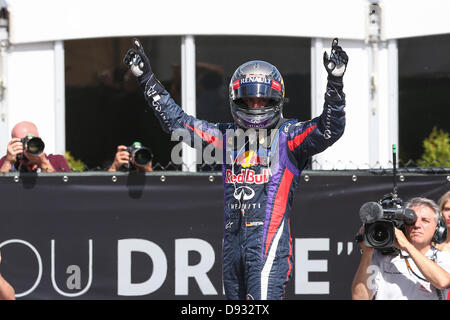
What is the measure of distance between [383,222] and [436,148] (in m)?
4.20

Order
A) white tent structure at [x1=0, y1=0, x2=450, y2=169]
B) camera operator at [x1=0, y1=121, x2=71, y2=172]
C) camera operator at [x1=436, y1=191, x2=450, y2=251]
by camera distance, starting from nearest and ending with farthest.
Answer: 1. camera operator at [x1=436, y1=191, x2=450, y2=251]
2. camera operator at [x1=0, y1=121, x2=71, y2=172]
3. white tent structure at [x1=0, y1=0, x2=450, y2=169]

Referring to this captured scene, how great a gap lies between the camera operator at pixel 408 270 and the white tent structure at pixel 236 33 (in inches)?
140

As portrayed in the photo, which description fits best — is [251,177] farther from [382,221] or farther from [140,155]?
[140,155]

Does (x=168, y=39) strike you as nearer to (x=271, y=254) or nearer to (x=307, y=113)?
(x=307, y=113)

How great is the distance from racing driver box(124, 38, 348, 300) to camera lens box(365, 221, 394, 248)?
1.52ft

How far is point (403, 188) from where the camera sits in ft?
19.4

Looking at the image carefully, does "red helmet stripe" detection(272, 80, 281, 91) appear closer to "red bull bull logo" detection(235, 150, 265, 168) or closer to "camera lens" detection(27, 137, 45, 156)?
"red bull bull logo" detection(235, 150, 265, 168)

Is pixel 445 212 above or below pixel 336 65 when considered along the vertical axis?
below

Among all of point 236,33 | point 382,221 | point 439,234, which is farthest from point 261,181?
point 236,33

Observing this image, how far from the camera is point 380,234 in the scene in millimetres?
4758

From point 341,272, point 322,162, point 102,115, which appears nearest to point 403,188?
point 341,272

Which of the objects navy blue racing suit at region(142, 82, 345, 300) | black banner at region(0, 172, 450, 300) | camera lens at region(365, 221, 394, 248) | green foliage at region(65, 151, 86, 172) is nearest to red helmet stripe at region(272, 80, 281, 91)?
navy blue racing suit at region(142, 82, 345, 300)

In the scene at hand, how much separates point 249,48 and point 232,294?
441cm

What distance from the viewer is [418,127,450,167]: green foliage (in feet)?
28.3
